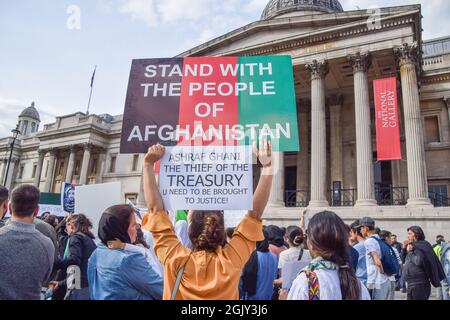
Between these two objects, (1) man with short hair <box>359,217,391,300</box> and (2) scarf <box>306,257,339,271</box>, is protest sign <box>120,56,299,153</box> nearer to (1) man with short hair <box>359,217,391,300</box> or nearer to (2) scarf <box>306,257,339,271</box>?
(2) scarf <box>306,257,339,271</box>

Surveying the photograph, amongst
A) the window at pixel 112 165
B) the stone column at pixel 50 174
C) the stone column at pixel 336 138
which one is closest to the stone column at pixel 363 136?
the stone column at pixel 336 138

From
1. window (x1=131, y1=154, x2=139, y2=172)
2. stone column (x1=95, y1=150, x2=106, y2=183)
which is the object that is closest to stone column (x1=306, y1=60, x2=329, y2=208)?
window (x1=131, y1=154, x2=139, y2=172)

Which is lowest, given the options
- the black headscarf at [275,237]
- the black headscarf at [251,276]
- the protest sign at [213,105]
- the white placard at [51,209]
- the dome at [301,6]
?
the black headscarf at [251,276]

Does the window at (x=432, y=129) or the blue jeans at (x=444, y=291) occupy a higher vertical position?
the window at (x=432, y=129)

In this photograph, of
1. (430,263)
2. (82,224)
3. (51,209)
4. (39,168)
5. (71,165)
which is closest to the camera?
(82,224)

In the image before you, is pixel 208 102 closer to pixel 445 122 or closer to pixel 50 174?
pixel 445 122

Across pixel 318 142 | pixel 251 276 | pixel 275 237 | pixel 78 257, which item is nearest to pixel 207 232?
pixel 251 276

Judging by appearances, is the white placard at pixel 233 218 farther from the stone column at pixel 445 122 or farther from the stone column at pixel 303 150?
the stone column at pixel 445 122

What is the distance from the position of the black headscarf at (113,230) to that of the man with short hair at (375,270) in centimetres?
409

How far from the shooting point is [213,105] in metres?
2.96

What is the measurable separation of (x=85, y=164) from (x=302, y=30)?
2634cm

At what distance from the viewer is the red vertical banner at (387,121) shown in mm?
14766

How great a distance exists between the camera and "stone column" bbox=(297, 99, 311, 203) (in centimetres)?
2234
